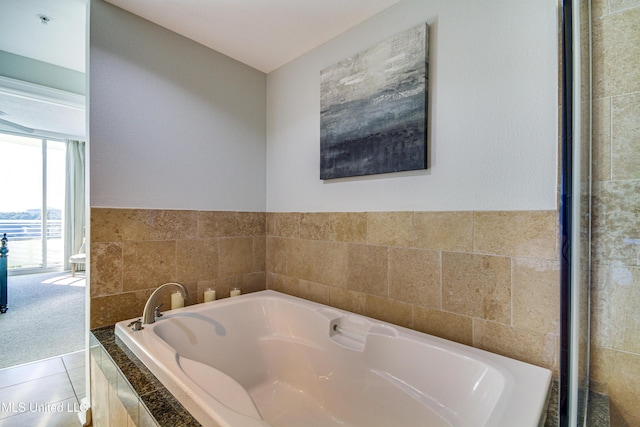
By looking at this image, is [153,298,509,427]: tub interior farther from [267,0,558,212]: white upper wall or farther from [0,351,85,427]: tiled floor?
[0,351,85,427]: tiled floor

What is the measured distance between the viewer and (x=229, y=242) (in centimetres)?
215

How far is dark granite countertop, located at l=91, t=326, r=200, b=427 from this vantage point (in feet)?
2.75

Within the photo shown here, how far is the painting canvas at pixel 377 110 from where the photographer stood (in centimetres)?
145

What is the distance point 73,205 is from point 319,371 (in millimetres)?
5992

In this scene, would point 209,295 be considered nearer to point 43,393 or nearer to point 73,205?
point 43,393

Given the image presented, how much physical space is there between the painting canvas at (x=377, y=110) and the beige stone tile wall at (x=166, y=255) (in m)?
0.84

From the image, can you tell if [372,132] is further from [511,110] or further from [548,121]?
[548,121]

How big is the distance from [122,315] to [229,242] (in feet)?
2.52

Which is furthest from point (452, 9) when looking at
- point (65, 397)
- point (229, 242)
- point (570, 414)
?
point (65, 397)

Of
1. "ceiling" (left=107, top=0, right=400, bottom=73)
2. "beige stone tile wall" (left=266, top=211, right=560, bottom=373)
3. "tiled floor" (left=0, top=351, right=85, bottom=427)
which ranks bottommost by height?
"tiled floor" (left=0, top=351, right=85, bottom=427)

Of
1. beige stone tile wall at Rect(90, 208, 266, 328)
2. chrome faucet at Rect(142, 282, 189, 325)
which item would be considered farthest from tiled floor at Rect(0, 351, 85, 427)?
chrome faucet at Rect(142, 282, 189, 325)

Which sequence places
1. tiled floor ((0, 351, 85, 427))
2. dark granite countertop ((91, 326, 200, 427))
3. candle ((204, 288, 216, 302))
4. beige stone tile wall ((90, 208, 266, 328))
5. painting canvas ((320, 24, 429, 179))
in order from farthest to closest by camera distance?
candle ((204, 288, 216, 302))
tiled floor ((0, 351, 85, 427))
beige stone tile wall ((90, 208, 266, 328))
painting canvas ((320, 24, 429, 179))
dark granite countertop ((91, 326, 200, 427))

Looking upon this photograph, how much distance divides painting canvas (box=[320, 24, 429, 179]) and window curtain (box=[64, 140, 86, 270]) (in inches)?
222

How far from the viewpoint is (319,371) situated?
5.25 ft
